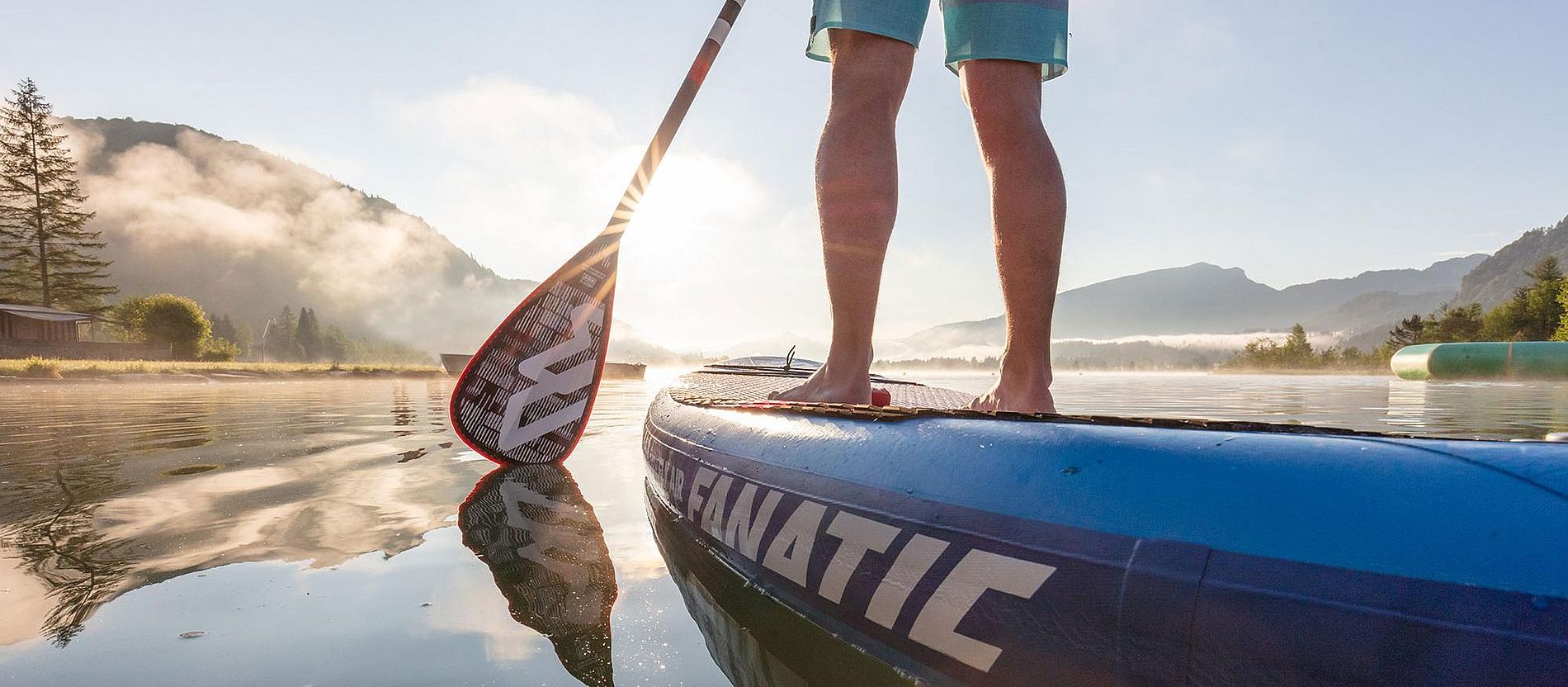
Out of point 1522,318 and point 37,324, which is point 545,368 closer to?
point 37,324

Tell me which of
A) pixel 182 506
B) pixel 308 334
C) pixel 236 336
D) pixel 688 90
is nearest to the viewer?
pixel 182 506

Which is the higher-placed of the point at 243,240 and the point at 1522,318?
the point at 243,240

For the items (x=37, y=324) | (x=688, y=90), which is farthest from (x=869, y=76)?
(x=37, y=324)

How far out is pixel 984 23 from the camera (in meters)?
1.72

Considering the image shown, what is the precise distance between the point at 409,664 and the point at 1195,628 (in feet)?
3.31

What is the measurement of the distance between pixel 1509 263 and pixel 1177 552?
254331 millimetres

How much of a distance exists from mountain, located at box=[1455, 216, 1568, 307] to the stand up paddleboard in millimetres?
219250

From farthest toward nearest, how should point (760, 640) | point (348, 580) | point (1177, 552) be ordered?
point (348, 580), point (760, 640), point (1177, 552)

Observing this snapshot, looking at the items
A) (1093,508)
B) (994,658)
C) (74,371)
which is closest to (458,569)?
(994,658)

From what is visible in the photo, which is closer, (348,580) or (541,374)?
(348,580)

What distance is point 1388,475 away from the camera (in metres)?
→ 0.69

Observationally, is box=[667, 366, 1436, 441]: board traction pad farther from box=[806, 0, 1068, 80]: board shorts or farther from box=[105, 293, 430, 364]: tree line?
box=[105, 293, 430, 364]: tree line

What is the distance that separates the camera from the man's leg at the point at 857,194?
1.67 meters

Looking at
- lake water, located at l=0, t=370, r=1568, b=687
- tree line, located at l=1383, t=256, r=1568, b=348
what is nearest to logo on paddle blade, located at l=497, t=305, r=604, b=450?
lake water, located at l=0, t=370, r=1568, b=687
